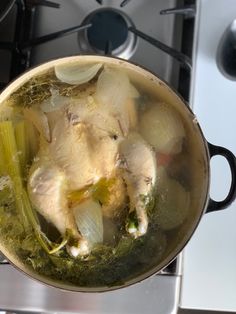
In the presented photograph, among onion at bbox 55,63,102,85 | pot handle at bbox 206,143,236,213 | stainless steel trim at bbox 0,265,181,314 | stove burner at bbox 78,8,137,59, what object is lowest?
stainless steel trim at bbox 0,265,181,314

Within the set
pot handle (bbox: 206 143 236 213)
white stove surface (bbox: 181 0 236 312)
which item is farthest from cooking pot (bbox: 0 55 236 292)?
white stove surface (bbox: 181 0 236 312)

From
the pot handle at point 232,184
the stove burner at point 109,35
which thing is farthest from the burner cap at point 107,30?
the pot handle at point 232,184

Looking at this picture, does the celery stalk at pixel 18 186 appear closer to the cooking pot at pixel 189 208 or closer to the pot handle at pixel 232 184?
the cooking pot at pixel 189 208

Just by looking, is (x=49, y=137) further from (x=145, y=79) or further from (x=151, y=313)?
(x=151, y=313)

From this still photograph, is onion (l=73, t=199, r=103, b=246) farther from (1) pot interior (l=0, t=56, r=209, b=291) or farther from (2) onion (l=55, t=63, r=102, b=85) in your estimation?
(2) onion (l=55, t=63, r=102, b=85)

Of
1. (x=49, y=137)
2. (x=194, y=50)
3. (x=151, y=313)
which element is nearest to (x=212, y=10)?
(x=194, y=50)

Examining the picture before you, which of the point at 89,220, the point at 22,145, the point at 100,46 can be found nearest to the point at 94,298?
the point at 89,220

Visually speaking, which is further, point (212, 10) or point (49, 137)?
point (212, 10)
